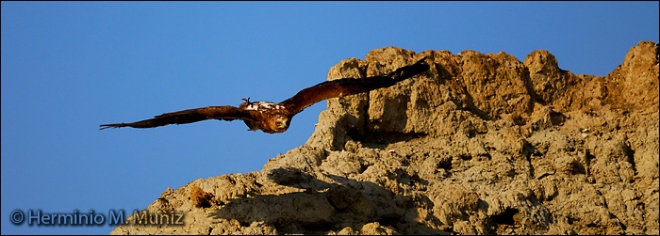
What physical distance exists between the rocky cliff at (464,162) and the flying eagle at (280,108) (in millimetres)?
1012

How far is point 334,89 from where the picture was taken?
2164 centimetres

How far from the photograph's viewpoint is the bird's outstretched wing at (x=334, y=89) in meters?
21.6

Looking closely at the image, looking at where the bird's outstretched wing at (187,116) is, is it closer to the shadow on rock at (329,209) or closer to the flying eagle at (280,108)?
the flying eagle at (280,108)

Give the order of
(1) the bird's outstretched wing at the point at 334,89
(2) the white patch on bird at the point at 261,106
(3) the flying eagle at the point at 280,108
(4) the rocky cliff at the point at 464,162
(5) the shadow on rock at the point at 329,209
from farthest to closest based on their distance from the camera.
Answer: (2) the white patch on bird at the point at 261,106 → (1) the bird's outstretched wing at the point at 334,89 → (3) the flying eagle at the point at 280,108 → (4) the rocky cliff at the point at 464,162 → (5) the shadow on rock at the point at 329,209

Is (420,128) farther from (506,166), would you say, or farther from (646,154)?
(646,154)

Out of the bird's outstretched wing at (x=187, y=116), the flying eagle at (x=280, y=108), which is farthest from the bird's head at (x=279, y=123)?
the bird's outstretched wing at (x=187, y=116)

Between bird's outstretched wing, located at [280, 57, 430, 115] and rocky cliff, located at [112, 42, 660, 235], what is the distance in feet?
4.27

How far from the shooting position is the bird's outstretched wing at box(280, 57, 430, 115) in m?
21.6

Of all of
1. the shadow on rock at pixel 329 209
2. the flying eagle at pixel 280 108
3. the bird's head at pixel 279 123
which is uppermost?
the flying eagle at pixel 280 108

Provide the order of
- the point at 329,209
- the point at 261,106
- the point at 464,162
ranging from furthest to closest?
the point at 464,162, the point at 261,106, the point at 329,209

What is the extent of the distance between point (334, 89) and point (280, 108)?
43.6 inches

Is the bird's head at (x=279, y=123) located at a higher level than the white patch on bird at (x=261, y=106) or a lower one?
lower

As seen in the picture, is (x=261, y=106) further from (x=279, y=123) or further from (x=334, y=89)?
(x=334, y=89)

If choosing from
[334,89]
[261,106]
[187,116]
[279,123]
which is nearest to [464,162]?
[334,89]
